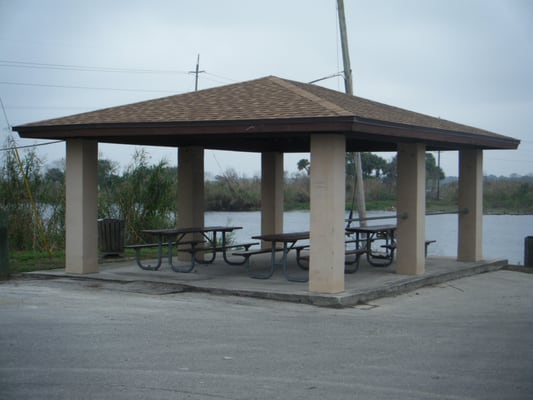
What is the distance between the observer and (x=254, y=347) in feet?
23.5

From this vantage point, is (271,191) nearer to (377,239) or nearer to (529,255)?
(377,239)

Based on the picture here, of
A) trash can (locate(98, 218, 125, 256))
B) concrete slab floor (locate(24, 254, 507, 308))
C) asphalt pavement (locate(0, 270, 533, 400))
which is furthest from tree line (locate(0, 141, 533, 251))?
asphalt pavement (locate(0, 270, 533, 400))

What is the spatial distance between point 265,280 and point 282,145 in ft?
14.1

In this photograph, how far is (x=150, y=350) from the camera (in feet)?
22.6

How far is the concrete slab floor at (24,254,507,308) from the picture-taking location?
33.6ft

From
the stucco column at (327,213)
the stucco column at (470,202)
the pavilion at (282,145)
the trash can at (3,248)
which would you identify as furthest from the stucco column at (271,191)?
the stucco column at (327,213)

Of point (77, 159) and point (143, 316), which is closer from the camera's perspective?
point (143, 316)

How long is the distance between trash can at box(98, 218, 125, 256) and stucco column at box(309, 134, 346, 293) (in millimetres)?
6284

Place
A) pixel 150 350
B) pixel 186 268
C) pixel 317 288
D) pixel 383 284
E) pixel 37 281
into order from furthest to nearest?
pixel 186 268 < pixel 37 281 < pixel 383 284 < pixel 317 288 < pixel 150 350

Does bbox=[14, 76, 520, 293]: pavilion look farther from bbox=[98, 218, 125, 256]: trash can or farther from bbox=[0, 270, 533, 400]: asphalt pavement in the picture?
bbox=[0, 270, 533, 400]: asphalt pavement

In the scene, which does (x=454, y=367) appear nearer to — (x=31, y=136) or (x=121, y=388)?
(x=121, y=388)

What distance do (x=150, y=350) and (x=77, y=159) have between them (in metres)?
6.01

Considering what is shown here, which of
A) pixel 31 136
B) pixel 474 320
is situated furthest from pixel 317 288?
pixel 31 136

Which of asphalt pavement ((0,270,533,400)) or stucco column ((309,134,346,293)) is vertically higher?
stucco column ((309,134,346,293))
